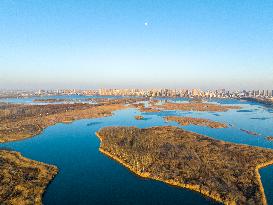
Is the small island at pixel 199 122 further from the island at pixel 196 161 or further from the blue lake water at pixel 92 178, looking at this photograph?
the island at pixel 196 161

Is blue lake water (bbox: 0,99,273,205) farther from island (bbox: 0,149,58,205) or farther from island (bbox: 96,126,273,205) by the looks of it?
island (bbox: 96,126,273,205)

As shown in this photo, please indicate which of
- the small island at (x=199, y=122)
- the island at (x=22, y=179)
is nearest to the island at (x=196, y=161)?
the island at (x=22, y=179)

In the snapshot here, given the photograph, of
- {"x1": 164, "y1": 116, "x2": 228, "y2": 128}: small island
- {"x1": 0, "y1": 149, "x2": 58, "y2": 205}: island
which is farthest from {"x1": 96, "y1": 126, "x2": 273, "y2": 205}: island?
{"x1": 164, "y1": 116, "x2": 228, "y2": 128}: small island

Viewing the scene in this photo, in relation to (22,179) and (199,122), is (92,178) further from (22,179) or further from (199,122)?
(199,122)

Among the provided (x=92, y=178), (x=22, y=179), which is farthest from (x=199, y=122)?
(x=22, y=179)

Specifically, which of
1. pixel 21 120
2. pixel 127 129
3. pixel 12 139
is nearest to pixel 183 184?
pixel 127 129

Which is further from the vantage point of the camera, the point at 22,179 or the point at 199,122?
the point at 199,122
